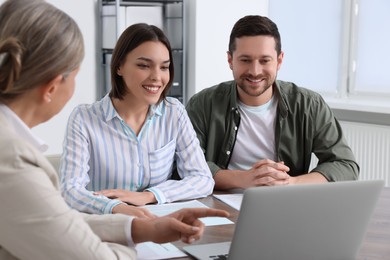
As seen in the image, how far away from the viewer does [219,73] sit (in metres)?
4.73

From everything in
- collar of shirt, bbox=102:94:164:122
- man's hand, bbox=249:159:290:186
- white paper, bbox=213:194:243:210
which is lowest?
white paper, bbox=213:194:243:210

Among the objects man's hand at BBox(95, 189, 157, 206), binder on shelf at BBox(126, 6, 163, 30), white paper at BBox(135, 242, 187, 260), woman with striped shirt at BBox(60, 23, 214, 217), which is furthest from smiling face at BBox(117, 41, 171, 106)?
binder on shelf at BBox(126, 6, 163, 30)

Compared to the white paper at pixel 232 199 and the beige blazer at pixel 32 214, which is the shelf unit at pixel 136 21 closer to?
the white paper at pixel 232 199

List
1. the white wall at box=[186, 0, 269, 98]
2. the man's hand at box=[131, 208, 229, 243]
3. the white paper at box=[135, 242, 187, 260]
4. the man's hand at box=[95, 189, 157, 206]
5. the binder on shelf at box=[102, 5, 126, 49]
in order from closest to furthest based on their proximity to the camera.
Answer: the man's hand at box=[131, 208, 229, 243] < the white paper at box=[135, 242, 187, 260] < the man's hand at box=[95, 189, 157, 206] < the binder on shelf at box=[102, 5, 126, 49] < the white wall at box=[186, 0, 269, 98]

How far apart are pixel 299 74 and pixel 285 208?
356cm

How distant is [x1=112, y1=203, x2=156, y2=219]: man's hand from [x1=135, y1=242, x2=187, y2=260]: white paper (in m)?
0.09

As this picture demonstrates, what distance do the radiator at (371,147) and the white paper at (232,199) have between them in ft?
6.64

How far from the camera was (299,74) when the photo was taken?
4.87 meters

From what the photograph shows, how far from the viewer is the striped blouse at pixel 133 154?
211 cm

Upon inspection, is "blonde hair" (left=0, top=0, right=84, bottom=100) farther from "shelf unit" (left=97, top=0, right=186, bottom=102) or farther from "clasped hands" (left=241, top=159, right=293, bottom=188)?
"shelf unit" (left=97, top=0, right=186, bottom=102)

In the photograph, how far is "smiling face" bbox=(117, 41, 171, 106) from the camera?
222cm

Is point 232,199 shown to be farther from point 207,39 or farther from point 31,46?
point 207,39

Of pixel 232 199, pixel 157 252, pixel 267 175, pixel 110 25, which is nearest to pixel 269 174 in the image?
pixel 267 175

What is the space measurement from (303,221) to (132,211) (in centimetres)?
54
